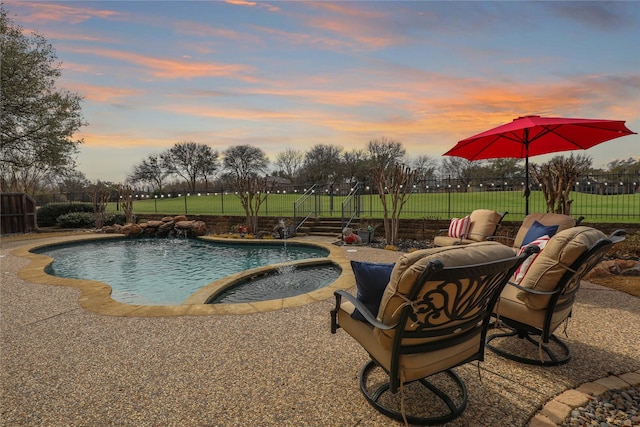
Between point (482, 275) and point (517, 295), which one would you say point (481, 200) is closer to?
point (517, 295)

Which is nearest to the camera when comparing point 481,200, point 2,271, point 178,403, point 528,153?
point 178,403

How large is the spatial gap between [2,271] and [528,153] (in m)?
11.0

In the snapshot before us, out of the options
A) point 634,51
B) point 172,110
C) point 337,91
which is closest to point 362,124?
point 337,91

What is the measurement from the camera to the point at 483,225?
682cm

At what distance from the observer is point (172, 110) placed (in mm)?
11023

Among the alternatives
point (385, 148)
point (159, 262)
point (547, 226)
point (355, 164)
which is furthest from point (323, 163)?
point (547, 226)

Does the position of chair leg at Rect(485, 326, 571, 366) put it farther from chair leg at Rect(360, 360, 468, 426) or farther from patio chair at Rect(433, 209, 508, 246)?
patio chair at Rect(433, 209, 508, 246)

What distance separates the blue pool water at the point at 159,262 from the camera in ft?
21.0

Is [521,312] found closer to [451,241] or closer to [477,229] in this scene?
[451,241]

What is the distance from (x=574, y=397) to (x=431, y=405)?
1.03m

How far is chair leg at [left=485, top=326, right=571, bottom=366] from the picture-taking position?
8.99 feet

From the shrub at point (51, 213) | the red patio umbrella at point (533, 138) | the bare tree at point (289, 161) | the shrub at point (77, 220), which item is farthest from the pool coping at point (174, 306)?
the bare tree at point (289, 161)

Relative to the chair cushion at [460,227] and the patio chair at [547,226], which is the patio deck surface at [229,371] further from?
the chair cushion at [460,227]

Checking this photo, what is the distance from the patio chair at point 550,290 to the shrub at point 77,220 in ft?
60.4
